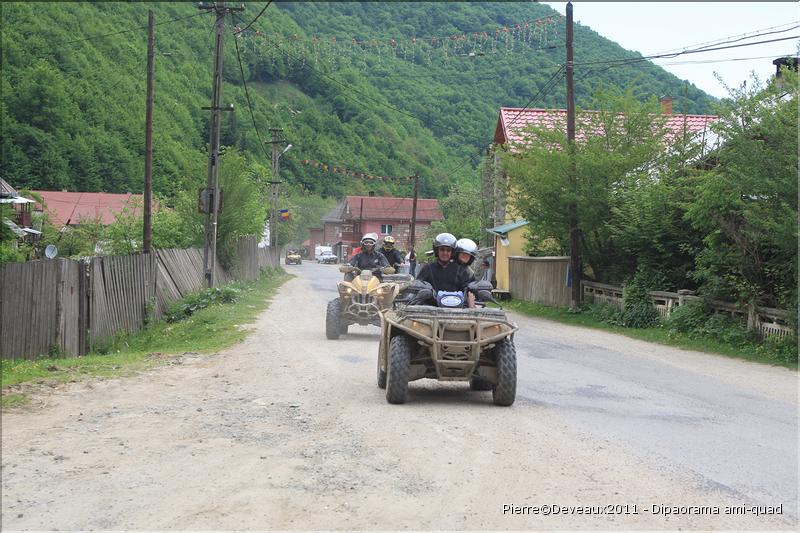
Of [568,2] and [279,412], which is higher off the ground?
[568,2]

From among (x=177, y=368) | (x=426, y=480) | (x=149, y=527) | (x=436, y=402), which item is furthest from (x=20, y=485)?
(x=177, y=368)

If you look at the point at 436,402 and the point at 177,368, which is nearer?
the point at 436,402

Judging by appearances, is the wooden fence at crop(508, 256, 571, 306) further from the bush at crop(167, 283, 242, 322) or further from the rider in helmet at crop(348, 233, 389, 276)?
the rider in helmet at crop(348, 233, 389, 276)

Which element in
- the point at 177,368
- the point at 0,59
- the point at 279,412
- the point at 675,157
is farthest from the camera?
the point at 0,59

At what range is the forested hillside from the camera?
190 feet

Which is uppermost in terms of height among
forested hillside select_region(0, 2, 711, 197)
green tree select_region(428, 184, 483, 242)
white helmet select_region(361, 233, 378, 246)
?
forested hillside select_region(0, 2, 711, 197)

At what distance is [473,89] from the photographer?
54188 mm

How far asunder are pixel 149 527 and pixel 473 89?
50795 mm

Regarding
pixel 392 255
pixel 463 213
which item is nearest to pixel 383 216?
pixel 463 213

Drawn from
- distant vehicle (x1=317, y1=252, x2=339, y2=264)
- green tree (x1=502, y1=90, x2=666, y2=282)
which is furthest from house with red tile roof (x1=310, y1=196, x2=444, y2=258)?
green tree (x1=502, y1=90, x2=666, y2=282)

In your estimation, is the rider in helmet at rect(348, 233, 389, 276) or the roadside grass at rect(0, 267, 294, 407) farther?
the rider in helmet at rect(348, 233, 389, 276)

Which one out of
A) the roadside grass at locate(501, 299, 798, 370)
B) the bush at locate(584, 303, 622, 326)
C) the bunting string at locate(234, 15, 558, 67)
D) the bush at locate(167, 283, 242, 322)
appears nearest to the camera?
the roadside grass at locate(501, 299, 798, 370)

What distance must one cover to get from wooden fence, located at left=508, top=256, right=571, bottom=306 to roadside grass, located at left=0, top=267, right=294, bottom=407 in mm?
10300

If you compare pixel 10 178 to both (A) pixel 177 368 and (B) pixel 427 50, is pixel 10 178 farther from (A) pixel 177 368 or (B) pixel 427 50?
(A) pixel 177 368
